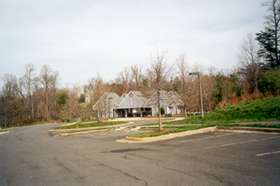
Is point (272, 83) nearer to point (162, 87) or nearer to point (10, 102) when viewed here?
point (162, 87)

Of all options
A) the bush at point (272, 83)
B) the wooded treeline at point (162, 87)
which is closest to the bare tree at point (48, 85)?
the wooded treeline at point (162, 87)

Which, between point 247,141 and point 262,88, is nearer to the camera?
point 247,141

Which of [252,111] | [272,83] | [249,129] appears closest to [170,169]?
[249,129]

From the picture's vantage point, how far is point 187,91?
1766 inches

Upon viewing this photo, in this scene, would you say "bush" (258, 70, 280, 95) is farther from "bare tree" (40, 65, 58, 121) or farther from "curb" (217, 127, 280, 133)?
"bare tree" (40, 65, 58, 121)

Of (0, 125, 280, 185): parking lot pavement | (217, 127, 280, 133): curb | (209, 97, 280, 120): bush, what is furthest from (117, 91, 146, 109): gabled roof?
(0, 125, 280, 185): parking lot pavement

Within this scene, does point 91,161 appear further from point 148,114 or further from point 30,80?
point 30,80

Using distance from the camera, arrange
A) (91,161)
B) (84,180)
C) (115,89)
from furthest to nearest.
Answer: (115,89), (91,161), (84,180)

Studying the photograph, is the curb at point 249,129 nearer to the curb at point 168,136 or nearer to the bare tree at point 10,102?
the curb at point 168,136

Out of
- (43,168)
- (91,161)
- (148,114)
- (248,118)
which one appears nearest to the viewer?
(43,168)

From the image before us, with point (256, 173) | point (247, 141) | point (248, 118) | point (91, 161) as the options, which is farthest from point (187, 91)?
point (256, 173)

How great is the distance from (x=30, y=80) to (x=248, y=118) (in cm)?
6690

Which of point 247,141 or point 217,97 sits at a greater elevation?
point 217,97

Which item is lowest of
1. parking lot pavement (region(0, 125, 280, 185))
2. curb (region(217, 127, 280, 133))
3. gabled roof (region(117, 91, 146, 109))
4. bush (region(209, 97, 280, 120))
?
parking lot pavement (region(0, 125, 280, 185))
